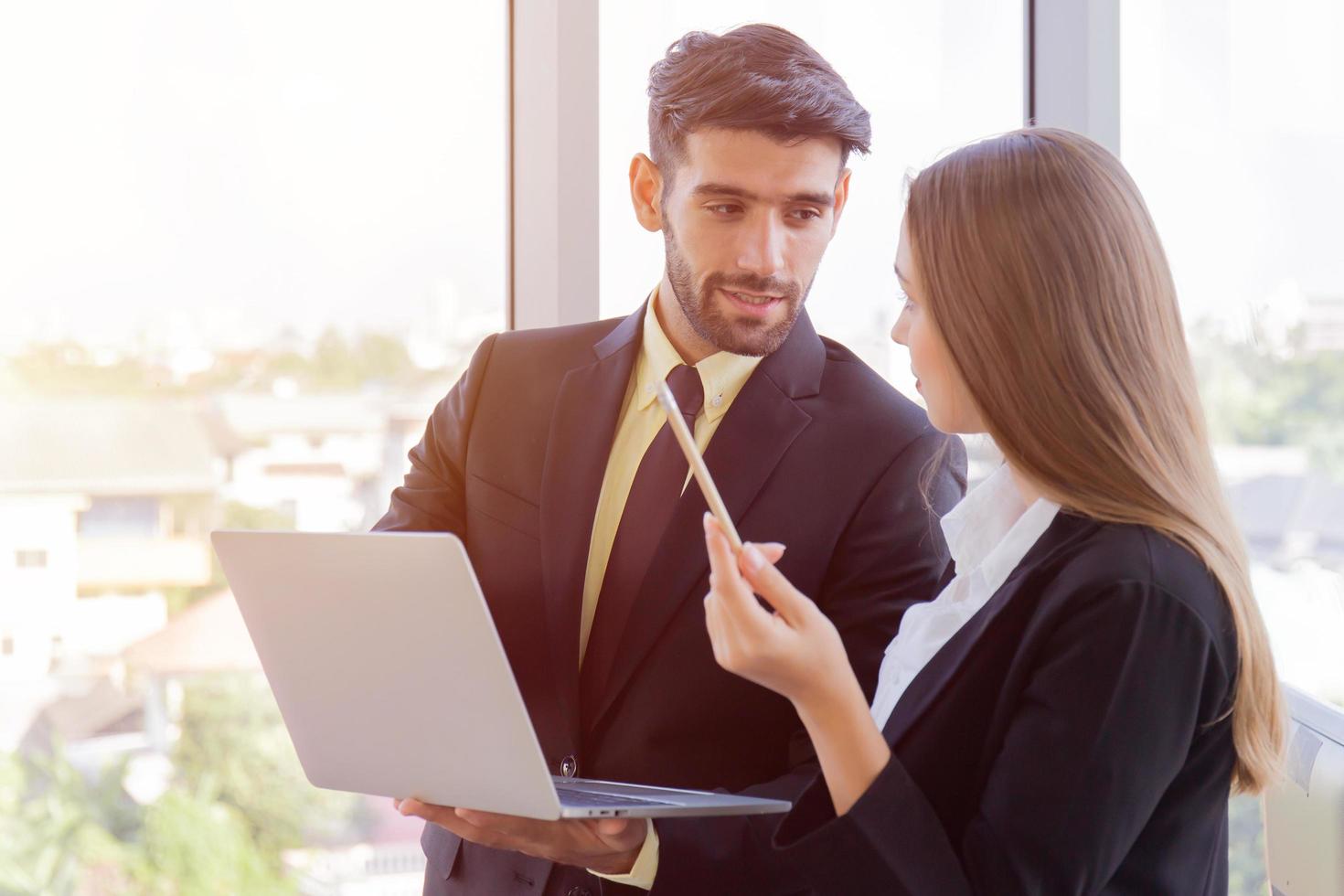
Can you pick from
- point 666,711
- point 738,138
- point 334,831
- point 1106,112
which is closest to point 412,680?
point 666,711

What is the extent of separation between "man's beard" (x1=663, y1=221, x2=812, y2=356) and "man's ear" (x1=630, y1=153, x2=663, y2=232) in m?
0.14

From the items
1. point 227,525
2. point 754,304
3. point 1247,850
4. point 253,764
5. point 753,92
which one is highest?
point 753,92

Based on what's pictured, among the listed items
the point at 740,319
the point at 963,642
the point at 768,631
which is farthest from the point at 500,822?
the point at 740,319

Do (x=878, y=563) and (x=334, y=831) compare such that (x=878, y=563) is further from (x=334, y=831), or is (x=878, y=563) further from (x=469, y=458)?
(x=334, y=831)

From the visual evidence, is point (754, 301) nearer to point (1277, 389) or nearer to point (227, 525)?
point (227, 525)

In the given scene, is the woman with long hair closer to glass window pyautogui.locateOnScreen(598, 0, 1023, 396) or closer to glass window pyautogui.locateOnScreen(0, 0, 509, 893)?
glass window pyautogui.locateOnScreen(598, 0, 1023, 396)

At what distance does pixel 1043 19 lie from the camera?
2275 mm

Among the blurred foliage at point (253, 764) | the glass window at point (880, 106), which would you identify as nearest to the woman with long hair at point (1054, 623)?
the glass window at point (880, 106)

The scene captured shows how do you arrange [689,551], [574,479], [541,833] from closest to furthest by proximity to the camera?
[541,833] < [689,551] < [574,479]

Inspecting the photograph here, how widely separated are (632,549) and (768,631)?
21.1 inches

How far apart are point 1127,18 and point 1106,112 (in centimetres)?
19

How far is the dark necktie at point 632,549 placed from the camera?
159 cm

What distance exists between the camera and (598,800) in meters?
1.19

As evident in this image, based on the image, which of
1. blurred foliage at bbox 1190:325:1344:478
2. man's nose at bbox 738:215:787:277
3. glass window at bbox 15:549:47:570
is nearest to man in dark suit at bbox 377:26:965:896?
man's nose at bbox 738:215:787:277
